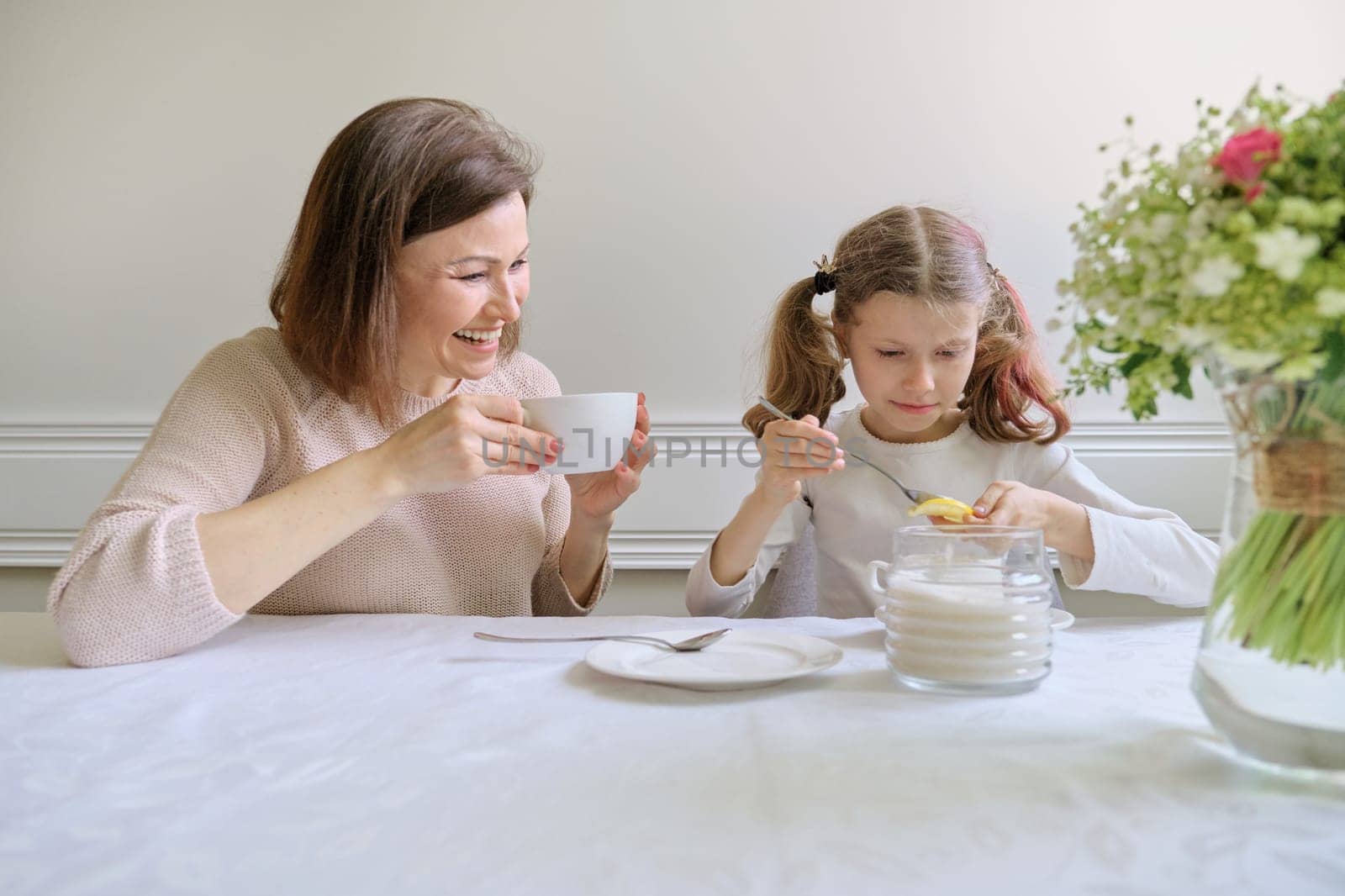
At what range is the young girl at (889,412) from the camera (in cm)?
154

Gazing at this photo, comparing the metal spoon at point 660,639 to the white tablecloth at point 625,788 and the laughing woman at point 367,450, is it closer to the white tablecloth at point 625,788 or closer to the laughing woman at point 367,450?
the white tablecloth at point 625,788

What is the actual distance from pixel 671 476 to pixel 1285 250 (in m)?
1.66

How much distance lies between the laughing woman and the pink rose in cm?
72

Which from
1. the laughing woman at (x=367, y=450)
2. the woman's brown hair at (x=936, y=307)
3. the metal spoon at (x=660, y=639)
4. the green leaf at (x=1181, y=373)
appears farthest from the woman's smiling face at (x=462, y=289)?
the green leaf at (x=1181, y=373)

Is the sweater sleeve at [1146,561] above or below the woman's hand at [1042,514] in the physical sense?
below

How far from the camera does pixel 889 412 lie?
162cm

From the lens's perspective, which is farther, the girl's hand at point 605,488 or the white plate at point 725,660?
the girl's hand at point 605,488

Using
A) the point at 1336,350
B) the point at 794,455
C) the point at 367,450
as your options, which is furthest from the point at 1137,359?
the point at 367,450

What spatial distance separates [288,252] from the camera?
1.45 m

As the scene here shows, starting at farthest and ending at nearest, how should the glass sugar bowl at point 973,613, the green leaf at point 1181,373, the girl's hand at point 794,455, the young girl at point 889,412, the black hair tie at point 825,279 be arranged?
the black hair tie at point 825,279 < the young girl at point 889,412 < the girl's hand at point 794,455 < the glass sugar bowl at point 973,613 < the green leaf at point 1181,373

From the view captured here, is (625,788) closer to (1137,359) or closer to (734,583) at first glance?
(1137,359)

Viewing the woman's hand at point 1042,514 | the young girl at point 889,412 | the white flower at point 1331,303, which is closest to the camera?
the white flower at point 1331,303

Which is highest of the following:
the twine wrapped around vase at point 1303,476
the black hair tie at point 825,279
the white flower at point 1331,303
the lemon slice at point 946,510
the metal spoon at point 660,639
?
the black hair tie at point 825,279

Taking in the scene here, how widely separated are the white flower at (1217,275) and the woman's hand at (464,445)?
0.70 metres
